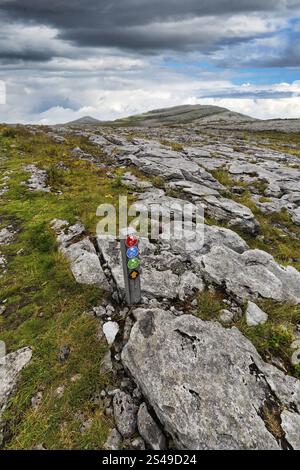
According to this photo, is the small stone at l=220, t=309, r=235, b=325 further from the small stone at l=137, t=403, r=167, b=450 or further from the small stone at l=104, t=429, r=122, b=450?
the small stone at l=104, t=429, r=122, b=450

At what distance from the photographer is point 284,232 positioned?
47.9 ft

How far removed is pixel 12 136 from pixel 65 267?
29166 mm

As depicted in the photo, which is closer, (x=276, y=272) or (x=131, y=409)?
(x=131, y=409)

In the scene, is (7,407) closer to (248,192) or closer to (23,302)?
(23,302)

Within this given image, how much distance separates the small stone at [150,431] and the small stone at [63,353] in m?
1.92

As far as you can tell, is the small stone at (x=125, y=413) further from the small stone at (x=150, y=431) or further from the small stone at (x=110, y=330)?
the small stone at (x=110, y=330)

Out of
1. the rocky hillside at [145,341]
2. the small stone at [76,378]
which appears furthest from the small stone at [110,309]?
the small stone at [76,378]

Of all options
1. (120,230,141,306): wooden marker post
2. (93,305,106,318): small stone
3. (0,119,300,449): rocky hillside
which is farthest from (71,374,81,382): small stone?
(120,230,141,306): wooden marker post

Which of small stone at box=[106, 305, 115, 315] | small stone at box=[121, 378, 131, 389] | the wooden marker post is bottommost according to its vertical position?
small stone at box=[121, 378, 131, 389]

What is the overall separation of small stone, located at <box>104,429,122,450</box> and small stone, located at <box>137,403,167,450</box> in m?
0.36

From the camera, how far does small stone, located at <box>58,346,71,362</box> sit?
591 centimetres

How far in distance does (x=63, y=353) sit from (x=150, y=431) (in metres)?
2.34

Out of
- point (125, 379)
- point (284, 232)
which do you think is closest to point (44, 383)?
point (125, 379)

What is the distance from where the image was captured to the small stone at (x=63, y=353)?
591 cm
